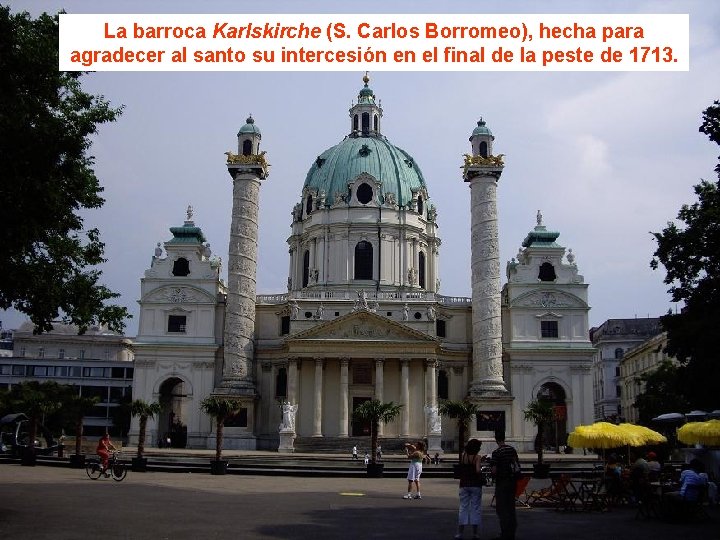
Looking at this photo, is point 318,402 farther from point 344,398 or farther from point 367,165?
point 367,165

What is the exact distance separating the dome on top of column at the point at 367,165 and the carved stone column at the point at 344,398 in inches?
751

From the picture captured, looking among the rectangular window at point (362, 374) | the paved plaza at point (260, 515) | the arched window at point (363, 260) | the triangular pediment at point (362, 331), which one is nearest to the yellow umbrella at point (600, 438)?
the paved plaza at point (260, 515)

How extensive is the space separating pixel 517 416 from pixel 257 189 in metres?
28.6

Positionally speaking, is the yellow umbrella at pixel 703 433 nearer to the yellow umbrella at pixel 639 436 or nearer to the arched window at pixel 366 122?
the yellow umbrella at pixel 639 436

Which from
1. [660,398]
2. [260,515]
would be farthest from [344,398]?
[260,515]

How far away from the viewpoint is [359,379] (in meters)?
64.7

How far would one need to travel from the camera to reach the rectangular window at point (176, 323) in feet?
220

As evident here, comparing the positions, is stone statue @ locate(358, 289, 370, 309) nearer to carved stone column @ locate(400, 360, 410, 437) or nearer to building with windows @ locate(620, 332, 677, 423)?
carved stone column @ locate(400, 360, 410, 437)

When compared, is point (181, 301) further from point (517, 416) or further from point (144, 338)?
point (517, 416)

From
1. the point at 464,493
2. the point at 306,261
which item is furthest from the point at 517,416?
the point at 464,493

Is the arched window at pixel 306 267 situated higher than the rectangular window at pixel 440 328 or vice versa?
the arched window at pixel 306 267

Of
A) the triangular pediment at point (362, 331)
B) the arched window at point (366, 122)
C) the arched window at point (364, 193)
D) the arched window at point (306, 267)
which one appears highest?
the arched window at point (366, 122)

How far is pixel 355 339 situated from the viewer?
6300 centimetres

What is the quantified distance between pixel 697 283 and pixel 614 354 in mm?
72390
